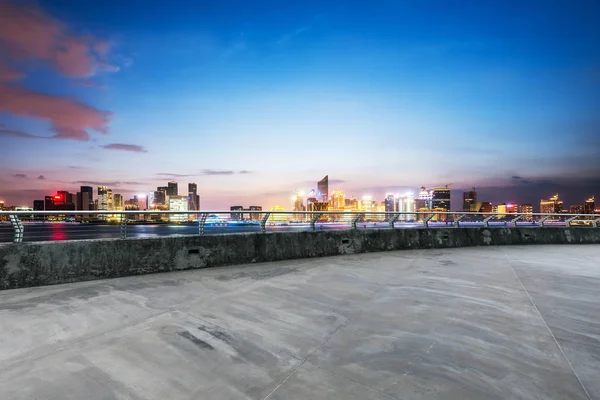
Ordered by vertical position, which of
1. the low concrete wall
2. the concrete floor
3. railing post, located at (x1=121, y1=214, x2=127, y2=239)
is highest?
railing post, located at (x1=121, y1=214, x2=127, y2=239)

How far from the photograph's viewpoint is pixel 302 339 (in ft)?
13.2

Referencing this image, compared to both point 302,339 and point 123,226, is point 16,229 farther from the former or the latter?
point 302,339

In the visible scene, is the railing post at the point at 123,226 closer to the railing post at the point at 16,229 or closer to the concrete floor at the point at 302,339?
the concrete floor at the point at 302,339

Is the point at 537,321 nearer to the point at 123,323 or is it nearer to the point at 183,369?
the point at 183,369

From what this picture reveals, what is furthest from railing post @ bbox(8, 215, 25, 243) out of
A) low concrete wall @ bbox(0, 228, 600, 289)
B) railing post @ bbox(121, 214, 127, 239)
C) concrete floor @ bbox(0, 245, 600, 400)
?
railing post @ bbox(121, 214, 127, 239)

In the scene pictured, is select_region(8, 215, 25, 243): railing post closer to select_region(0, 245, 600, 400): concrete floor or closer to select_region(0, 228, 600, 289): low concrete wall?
select_region(0, 228, 600, 289): low concrete wall

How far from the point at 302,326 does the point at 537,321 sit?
11.5 ft

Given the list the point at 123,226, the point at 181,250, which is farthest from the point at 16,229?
the point at 181,250

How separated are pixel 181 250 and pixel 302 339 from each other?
5.70m

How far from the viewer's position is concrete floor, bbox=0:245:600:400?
2.98m

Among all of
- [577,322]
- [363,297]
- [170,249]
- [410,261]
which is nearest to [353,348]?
[363,297]

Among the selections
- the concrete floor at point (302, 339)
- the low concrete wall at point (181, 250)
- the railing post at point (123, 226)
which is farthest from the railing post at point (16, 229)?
the railing post at point (123, 226)

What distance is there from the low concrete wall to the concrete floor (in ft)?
1.79

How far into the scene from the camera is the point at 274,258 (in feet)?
33.7
